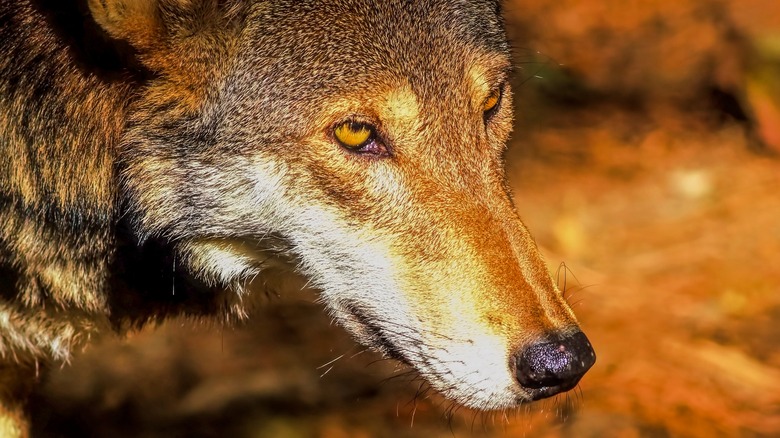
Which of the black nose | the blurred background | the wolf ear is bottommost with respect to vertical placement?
the blurred background

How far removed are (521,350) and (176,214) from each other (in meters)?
1.14

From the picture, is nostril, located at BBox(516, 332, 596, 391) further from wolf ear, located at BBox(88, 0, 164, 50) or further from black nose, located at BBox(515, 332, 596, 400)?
wolf ear, located at BBox(88, 0, 164, 50)

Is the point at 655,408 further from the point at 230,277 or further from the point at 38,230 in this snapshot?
the point at 38,230

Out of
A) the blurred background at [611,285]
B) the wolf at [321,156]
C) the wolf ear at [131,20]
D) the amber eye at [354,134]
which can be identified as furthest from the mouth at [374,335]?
the wolf ear at [131,20]

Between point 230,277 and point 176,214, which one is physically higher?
point 176,214

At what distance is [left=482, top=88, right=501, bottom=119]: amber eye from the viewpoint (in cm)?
304

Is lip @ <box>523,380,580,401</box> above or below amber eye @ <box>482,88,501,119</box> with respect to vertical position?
below

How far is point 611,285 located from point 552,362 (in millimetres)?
2855

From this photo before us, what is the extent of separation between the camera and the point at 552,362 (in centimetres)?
258

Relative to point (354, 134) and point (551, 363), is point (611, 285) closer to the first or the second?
point (551, 363)

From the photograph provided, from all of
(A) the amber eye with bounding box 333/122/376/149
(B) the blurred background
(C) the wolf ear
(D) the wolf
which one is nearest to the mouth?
(D) the wolf

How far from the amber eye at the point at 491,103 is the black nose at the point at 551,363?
2.67ft

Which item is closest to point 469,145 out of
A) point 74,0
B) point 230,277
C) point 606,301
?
point 230,277

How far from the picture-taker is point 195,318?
351 cm
